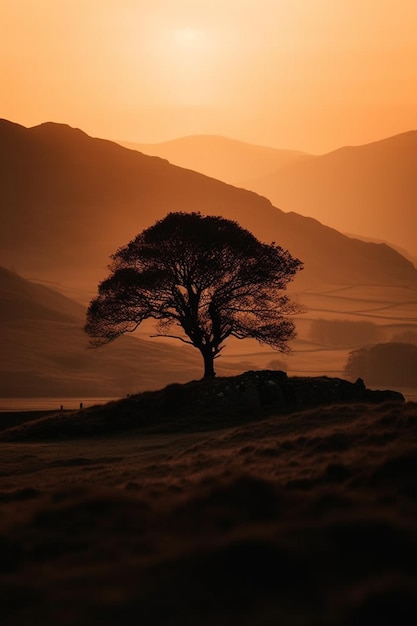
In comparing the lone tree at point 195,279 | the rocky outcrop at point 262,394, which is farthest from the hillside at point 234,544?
the lone tree at point 195,279

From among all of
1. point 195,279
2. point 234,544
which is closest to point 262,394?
point 195,279

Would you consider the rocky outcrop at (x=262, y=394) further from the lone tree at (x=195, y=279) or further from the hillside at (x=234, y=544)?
the hillside at (x=234, y=544)

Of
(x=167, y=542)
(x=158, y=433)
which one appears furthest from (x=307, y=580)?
(x=158, y=433)

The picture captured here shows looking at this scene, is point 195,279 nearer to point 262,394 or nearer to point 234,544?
point 262,394

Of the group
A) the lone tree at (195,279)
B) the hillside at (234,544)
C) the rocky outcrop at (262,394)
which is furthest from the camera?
the lone tree at (195,279)

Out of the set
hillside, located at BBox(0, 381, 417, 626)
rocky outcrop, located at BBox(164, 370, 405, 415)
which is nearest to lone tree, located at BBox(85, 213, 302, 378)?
rocky outcrop, located at BBox(164, 370, 405, 415)

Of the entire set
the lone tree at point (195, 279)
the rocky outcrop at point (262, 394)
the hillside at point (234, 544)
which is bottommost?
Answer: the hillside at point (234, 544)

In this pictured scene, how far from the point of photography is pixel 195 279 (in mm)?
66625

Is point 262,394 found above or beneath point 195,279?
beneath

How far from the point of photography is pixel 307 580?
13.6 m

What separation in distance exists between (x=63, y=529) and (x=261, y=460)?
9.41 metres

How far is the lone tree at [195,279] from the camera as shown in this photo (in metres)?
66.2

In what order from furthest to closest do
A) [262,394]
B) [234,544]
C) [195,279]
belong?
[195,279], [262,394], [234,544]

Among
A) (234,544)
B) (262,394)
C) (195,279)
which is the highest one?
(195,279)
